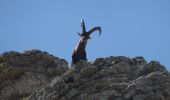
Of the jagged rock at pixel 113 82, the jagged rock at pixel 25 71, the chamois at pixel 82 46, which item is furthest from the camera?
the chamois at pixel 82 46

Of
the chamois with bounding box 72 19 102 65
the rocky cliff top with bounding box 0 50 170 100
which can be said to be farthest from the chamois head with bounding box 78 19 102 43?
the rocky cliff top with bounding box 0 50 170 100

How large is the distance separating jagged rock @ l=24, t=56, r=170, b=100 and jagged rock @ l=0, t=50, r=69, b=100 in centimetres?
452

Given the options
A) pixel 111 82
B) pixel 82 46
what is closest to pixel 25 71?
pixel 82 46

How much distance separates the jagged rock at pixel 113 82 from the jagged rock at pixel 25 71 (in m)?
4.52

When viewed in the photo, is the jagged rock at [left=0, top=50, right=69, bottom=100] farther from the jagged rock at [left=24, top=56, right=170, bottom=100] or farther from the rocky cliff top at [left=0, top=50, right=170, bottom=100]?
the jagged rock at [left=24, top=56, right=170, bottom=100]

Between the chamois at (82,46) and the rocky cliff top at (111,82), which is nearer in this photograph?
the rocky cliff top at (111,82)

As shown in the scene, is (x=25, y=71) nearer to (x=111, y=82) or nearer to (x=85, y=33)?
(x=85, y=33)

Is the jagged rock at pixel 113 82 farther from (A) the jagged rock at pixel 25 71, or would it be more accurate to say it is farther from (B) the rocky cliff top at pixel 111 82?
(A) the jagged rock at pixel 25 71

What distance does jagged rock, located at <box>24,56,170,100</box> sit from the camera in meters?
24.4

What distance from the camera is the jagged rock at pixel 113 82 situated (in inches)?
960

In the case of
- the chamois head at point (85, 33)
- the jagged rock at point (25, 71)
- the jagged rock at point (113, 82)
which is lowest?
the jagged rock at point (113, 82)

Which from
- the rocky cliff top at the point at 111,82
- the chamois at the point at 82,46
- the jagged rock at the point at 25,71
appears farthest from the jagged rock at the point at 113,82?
the chamois at the point at 82,46

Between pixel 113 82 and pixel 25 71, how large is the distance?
957 centimetres

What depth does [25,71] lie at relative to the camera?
1320 inches
